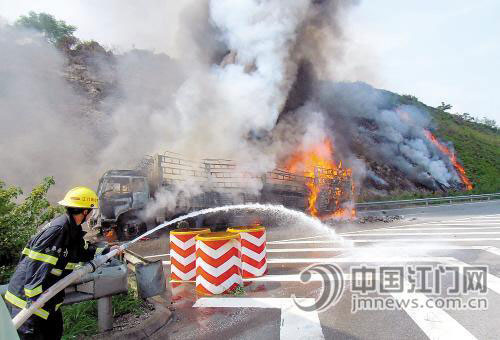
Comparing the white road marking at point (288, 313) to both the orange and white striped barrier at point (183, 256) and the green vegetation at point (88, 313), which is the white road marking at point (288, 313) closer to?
the green vegetation at point (88, 313)

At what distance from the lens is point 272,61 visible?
19.7 metres

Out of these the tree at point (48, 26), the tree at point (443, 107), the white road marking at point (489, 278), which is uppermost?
the tree at point (48, 26)

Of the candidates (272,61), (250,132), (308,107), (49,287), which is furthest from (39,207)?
(308,107)

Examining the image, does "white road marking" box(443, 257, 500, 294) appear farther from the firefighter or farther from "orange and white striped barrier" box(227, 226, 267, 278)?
the firefighter

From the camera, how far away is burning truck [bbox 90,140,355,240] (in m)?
11.5

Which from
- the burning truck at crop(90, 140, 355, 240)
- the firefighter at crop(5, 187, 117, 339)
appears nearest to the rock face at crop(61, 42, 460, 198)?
the burning truck at crop(90, 140, 355, 240)

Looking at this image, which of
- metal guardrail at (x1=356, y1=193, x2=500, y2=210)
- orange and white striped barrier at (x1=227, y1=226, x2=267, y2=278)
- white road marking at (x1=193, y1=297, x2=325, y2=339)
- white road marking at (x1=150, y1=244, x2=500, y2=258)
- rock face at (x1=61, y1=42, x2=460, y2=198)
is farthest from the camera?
rock face at (x1=61, y1=42, x2=460, y2=198)

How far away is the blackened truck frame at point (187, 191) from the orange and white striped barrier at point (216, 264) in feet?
21.0

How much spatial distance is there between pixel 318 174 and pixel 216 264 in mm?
11288

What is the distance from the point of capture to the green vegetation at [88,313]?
163 inches

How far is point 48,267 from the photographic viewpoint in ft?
9.98

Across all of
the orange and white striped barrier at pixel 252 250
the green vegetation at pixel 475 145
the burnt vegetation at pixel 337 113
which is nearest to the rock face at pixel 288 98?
the burnt vegetation at pixel 337 113

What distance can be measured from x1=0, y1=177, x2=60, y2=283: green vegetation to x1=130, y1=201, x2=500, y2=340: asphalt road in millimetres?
2687

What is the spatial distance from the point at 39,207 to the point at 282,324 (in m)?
4.74
